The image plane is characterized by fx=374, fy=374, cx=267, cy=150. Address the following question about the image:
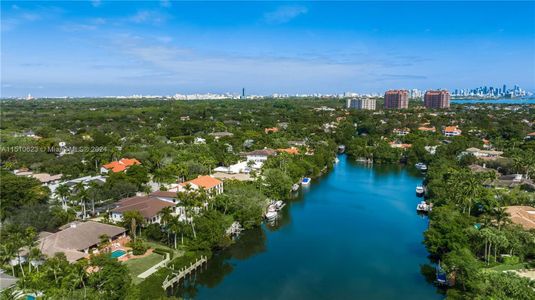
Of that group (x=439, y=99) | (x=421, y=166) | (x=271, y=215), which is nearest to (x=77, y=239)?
(x=271, y=215)

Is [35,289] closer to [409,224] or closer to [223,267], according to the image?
[223,267]

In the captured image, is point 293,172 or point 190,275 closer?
point 190,275

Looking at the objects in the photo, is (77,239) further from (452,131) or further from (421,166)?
(452,131)

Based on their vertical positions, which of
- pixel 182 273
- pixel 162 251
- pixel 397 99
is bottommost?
pixel 182 273

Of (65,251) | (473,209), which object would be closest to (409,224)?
(473,209)

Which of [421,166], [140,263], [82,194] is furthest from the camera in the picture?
[421,166]

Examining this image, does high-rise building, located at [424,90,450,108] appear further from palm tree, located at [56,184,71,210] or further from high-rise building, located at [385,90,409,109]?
palm tree, located at [56,184,71,210]
